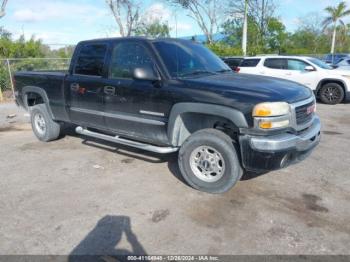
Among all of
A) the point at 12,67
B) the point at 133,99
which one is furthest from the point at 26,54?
the point at 133,99

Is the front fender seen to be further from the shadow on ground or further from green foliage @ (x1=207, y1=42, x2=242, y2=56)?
green foliage @ (x1=207, y1=42, x2=242, y2=56)

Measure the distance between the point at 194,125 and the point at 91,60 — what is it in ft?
7.17

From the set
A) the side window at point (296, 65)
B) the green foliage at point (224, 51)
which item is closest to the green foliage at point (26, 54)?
the green foliage at point (224, 51)

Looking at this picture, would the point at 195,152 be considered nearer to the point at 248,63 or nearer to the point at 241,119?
the point at 241,119

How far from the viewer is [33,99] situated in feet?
22.5

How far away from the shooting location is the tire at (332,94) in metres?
11.1

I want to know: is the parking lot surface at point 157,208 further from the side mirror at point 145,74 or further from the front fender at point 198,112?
the side mirror at point 145,74

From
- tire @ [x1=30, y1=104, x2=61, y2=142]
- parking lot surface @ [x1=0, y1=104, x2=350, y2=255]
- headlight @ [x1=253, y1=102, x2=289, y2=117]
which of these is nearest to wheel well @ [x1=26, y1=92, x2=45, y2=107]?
tire @ [x1=30, y1=104, x2=61, y2=142]

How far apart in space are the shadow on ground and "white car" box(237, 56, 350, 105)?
9.69 m

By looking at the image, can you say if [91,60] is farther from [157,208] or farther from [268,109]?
[268,109]

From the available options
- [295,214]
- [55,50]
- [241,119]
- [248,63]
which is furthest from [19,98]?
[55,50]

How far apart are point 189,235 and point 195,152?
1.21 m

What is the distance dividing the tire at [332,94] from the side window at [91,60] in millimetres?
8889

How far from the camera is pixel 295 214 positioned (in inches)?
143
